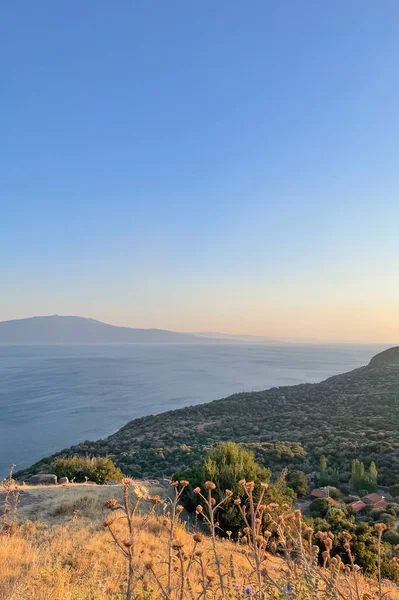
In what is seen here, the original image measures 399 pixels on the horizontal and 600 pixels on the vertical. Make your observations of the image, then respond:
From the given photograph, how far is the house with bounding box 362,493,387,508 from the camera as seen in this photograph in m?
9.72

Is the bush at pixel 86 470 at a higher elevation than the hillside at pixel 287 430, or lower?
higher

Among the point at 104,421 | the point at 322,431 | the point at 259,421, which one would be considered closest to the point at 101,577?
the point at 322,431

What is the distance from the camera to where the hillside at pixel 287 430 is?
49.1 ft

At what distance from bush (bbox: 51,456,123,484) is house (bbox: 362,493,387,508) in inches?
288

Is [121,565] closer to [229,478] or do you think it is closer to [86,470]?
[229,478]

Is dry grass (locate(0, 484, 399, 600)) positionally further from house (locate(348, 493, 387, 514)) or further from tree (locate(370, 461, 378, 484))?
tree (locate(370, 461, 378, 484))

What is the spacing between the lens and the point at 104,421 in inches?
1474

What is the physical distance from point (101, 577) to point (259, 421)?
75.0 ft

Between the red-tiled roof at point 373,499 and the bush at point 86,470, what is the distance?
24.0 ft

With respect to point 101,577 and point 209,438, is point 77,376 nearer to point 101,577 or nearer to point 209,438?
point 209,438

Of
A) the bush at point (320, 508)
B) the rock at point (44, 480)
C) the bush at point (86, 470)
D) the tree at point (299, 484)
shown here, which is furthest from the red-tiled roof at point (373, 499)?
the rock at point (44, 480)

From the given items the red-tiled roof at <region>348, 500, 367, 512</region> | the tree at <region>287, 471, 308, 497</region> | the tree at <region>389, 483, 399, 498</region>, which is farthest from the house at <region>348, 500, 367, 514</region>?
the tree at <region>389, 483, 399, 498</region>

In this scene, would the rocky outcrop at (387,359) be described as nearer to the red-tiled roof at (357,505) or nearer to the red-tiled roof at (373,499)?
the red-tiled roof at (373,499)

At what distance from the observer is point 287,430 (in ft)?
71.5
